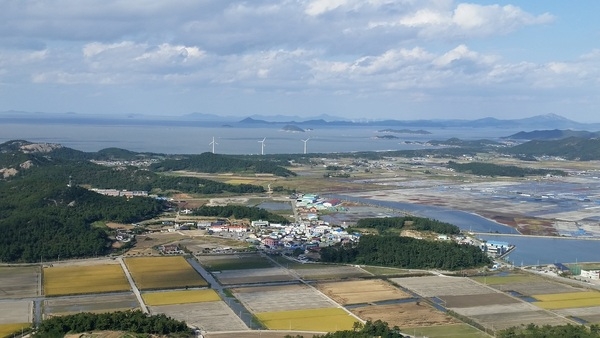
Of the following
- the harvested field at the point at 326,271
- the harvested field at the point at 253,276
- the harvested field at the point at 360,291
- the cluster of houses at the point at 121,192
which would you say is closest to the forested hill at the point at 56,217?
the cluster of houses at the point at 121,192

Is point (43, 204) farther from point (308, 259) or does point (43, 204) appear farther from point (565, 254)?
point (565, 254)

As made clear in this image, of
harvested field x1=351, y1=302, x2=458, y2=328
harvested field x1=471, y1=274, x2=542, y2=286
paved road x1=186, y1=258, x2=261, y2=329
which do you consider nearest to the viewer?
paved road x1=186, y1=258, x2=261, y2=329

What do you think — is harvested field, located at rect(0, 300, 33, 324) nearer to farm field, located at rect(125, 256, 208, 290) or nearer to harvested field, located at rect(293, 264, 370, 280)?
farm field, located at rect(125, 256, 208, 290)

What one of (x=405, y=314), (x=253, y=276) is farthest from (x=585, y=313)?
(x=253, y=276)

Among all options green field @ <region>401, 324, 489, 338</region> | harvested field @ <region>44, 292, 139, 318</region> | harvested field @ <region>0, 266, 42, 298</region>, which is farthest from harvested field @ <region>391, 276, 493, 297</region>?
harvested field @ <region>0, 266, 42, 298</region>

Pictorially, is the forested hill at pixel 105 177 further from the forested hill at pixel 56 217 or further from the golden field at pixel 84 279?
the golden field at pixel 84 279

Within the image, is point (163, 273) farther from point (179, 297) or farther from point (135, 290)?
point (179, 297)
